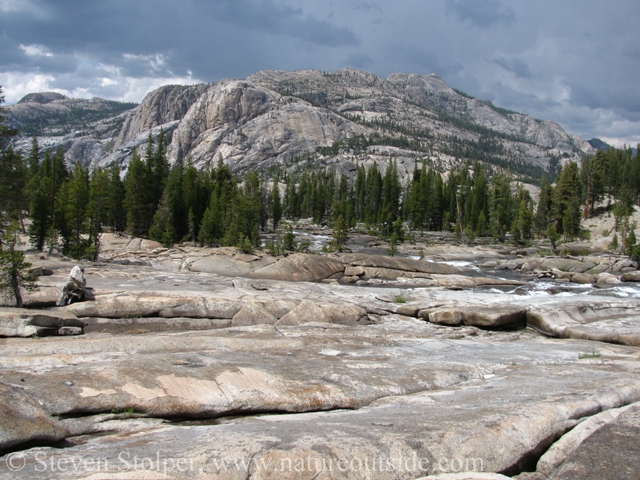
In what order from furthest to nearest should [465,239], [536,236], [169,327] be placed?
[536,236], [465,239], [169,327]

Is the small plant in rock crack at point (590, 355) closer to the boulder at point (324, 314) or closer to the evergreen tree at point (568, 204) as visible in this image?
the boulder at point (324, 314)

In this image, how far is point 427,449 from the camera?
19.9 ft

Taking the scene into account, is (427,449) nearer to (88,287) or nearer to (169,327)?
(169,327)

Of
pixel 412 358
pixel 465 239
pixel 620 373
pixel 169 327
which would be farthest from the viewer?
pixel 465 239

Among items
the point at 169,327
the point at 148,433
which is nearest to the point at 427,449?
the point at 148,433

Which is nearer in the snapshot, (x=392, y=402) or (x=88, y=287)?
(x=392, y=402)

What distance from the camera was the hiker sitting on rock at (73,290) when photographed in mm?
19297

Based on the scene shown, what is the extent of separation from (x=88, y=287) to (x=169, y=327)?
6.20 metres

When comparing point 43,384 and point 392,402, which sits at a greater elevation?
point 43,384

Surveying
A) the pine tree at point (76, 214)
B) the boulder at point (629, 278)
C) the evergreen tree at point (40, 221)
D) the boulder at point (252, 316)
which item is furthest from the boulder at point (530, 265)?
the evergreen tree at point (40, 221)

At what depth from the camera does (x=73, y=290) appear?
1977 centimetres

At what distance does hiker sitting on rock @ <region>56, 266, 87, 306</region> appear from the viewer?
1930cm

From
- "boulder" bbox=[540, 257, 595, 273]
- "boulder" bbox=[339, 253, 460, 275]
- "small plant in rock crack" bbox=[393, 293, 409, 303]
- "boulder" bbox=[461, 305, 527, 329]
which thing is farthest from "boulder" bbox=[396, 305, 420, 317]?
"boulder" bbox=[540, 257, 595, 273]

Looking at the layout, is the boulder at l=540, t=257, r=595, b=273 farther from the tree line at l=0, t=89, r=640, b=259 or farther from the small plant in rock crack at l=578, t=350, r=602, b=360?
the small plant in rock crack at l=578, t=350, r=602, b=360
